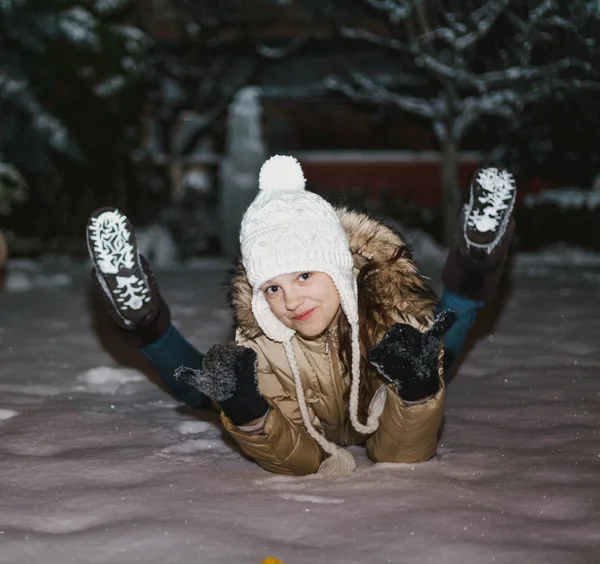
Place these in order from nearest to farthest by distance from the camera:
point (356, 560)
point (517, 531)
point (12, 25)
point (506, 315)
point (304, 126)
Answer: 1. point (356, 560)
2. point (517, 531)
3. point (506, 315)
4. point (12, 25)
5. point (304, 126)

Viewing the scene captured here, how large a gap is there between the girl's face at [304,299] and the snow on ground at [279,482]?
45 centimetres

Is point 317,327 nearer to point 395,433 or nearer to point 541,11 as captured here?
point 395,433

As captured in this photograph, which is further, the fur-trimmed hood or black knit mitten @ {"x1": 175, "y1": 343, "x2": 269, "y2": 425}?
the fur-trimmed hood

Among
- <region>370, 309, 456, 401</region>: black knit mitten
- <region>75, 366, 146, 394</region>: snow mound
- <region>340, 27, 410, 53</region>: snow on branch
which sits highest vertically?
<region>340, 27, 410, 53</region>: snow on branch

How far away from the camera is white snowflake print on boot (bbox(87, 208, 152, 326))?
262 centimetres

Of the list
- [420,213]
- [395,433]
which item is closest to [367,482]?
[395,433]

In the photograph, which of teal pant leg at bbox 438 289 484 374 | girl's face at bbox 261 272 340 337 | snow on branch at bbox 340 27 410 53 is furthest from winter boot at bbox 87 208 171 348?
snow on branch at bbox 340 27 410 53

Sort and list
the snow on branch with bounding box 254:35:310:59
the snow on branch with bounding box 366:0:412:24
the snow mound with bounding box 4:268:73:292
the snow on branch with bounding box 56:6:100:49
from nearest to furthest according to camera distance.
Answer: the snow mound with bounding box 4:268:73:292, the snow on branch with bounding box 366:0:412:24, the snow on branch with bounding box 56:6:100:49, the snow on branch with bounding box 254:35:310:59

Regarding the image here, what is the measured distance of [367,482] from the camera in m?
2.08

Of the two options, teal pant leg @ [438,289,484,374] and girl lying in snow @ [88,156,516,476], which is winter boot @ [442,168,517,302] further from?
girl lying in snow @ [88,156,516,476]

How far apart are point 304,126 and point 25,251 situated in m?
5.64

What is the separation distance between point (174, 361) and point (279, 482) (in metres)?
0.82

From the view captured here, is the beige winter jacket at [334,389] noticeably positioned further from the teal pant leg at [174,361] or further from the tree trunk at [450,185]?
the tree trunk at [450,185]

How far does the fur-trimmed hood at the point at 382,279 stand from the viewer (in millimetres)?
2174
